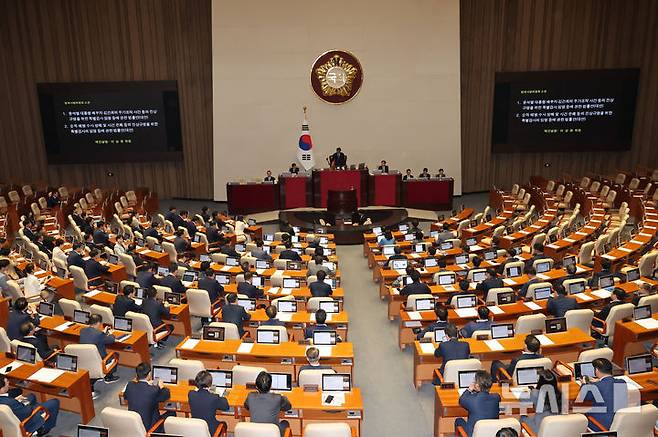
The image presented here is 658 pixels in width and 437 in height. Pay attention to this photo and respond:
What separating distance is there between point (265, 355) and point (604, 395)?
4535 mm

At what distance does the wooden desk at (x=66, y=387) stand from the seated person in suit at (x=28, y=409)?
0.25 meters

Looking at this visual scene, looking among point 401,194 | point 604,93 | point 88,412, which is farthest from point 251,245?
point 604,93

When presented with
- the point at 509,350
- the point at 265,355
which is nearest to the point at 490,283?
the point at 509,350

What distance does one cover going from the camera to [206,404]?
6598mm

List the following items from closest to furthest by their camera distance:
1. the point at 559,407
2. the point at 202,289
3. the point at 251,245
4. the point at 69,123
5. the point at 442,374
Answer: the point at 559,407 → the point at 442,374 → the point at 202,289 → the point at 251,245 → the point at 69,123

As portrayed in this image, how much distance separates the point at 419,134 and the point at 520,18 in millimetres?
6342

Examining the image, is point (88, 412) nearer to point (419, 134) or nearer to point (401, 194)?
point (401, 194)

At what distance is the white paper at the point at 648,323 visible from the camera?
8766mm

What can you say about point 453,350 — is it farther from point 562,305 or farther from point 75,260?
point 75,260

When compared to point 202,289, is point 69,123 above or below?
above

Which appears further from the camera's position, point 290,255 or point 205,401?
point 290,255

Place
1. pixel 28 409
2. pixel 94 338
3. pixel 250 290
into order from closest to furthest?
1. pixel 28 409
2. pixel 94 338
3. pixel 250 290

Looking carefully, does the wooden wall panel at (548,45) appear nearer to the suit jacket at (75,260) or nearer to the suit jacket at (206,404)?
the suit jacket at (75,260)

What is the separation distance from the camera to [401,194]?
2136 centimetres
